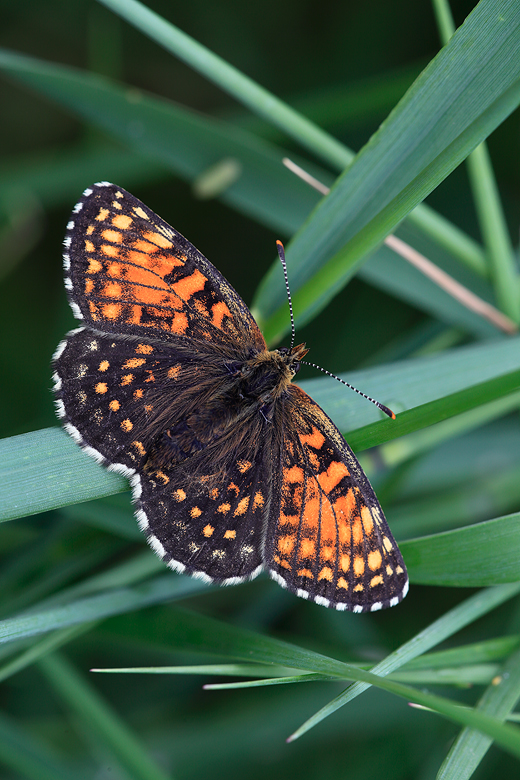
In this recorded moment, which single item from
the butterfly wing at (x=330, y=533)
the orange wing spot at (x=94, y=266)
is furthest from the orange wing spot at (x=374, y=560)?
the orange wing spot at (x=94, y=266)

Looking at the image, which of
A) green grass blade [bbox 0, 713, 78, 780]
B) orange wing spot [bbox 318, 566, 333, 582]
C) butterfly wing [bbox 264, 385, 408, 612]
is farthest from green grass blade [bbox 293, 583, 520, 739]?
green grass blade [bbox 0, 713, 78, 780]

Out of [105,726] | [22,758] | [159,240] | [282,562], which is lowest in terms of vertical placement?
[22,758]

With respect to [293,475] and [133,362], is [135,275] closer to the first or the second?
[133,362]

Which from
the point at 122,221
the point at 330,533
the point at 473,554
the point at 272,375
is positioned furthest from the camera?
the point at 272,375

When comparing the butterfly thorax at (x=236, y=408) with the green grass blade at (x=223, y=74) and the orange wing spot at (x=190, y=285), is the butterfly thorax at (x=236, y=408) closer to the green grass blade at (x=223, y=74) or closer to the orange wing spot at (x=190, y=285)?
the orange wing spot at (x=190, y=285)

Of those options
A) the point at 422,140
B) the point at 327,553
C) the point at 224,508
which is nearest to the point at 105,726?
the point at 224,508
